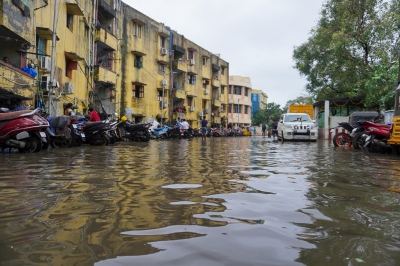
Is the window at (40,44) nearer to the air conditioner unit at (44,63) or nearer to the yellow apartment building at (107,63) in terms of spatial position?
the yellow apartment building at (107,63)

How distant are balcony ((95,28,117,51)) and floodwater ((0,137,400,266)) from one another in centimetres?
2021

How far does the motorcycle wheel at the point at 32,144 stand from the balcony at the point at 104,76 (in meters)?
14.6

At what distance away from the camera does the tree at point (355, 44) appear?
22.2 meters

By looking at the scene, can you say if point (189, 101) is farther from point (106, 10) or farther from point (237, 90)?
point (106, 10)

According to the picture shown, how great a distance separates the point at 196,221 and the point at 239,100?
58987mm

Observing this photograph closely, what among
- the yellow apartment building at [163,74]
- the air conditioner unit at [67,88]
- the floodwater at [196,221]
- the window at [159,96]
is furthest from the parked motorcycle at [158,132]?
the floodwater at [196,221]

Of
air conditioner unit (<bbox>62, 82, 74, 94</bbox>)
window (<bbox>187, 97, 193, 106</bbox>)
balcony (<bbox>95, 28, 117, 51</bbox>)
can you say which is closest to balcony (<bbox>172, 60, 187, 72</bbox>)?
window (<bbox>187, 97, 193, 106</bbox>)

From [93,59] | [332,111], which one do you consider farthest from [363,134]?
[332,111]

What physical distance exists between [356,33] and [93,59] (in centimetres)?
1574

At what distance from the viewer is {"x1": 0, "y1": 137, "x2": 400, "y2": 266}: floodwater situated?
6.79 ft

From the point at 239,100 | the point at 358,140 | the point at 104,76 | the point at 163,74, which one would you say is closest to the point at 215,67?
the point at 239,100

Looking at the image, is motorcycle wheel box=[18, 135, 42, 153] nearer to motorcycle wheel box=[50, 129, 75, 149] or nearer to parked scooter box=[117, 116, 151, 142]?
motorcycle wheel box=[50, 129, 75, 149]

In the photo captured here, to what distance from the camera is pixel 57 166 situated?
625cm

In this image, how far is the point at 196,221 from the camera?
280 cm
